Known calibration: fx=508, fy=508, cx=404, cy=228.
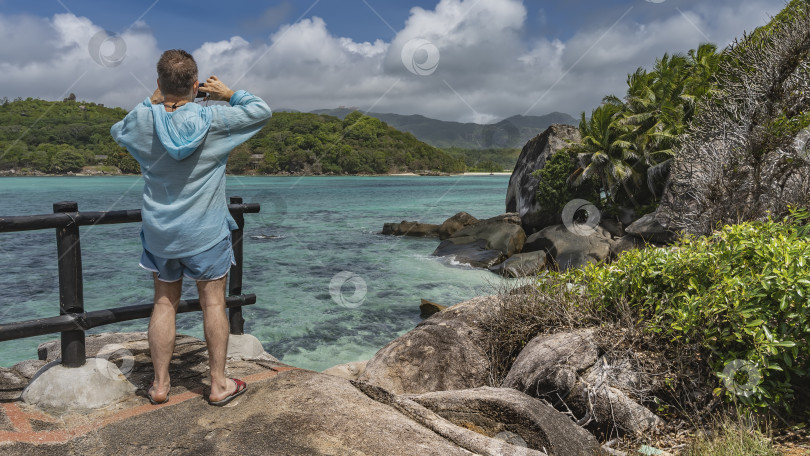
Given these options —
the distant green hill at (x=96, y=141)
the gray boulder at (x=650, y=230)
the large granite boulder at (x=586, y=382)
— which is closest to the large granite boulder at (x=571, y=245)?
the gray boulder at (x=650, y=230)

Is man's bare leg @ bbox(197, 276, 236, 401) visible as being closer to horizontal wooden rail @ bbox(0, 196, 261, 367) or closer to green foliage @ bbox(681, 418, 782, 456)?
horizontal wooden rail @ bbox(0, 196, 261, 367)

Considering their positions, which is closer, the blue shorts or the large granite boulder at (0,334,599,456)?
the large granite boulder at (0,334,599,456)

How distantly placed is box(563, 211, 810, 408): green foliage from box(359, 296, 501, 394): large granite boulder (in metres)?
1.61

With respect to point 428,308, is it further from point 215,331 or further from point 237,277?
point 215,331

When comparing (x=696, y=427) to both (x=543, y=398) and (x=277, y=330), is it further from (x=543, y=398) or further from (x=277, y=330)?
(x=277, y=330)

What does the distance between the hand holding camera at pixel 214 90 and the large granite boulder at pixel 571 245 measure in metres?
22.1

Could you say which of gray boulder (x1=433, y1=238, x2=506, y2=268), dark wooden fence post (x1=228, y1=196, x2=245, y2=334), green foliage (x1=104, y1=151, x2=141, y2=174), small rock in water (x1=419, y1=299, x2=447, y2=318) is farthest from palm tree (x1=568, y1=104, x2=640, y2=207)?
green foliage (x1=104, y1=151, x2=141, y2=174)

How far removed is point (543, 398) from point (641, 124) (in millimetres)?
34284

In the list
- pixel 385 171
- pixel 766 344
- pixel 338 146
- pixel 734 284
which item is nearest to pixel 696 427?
pixel 766 344

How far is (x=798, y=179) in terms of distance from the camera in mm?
8156
